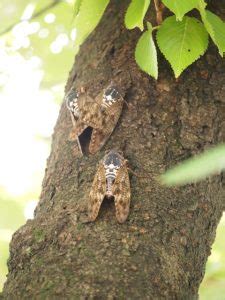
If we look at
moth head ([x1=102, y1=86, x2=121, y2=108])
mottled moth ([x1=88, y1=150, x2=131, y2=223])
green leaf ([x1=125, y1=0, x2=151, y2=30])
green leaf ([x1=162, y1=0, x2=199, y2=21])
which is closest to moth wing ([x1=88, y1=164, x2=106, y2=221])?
mottled moth ([x1=88, y1=150, x2=131, y2=223])

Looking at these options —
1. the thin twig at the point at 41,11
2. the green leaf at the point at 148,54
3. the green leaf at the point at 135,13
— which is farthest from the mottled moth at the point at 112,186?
the thin twig at the point at 41,11

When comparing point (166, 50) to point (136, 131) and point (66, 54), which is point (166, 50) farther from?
point (66, 54)

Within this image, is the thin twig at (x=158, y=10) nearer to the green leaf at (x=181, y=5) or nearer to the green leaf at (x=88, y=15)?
the green leaf at (x=88, y=15)

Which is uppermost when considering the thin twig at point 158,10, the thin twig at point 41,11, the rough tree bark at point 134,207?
the thin twig at point 41,11

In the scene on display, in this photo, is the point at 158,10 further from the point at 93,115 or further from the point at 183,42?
the point at 93,115

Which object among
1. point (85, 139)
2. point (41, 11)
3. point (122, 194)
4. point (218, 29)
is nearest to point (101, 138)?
point (85, 139)

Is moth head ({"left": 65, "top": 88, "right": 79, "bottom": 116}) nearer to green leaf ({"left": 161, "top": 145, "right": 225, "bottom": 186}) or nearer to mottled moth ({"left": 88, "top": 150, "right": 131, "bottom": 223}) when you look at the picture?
mottled moth ({"left": 88, "top": 150, "right": 131, "bottom": 223})

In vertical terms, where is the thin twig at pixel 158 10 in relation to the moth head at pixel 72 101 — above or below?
above
